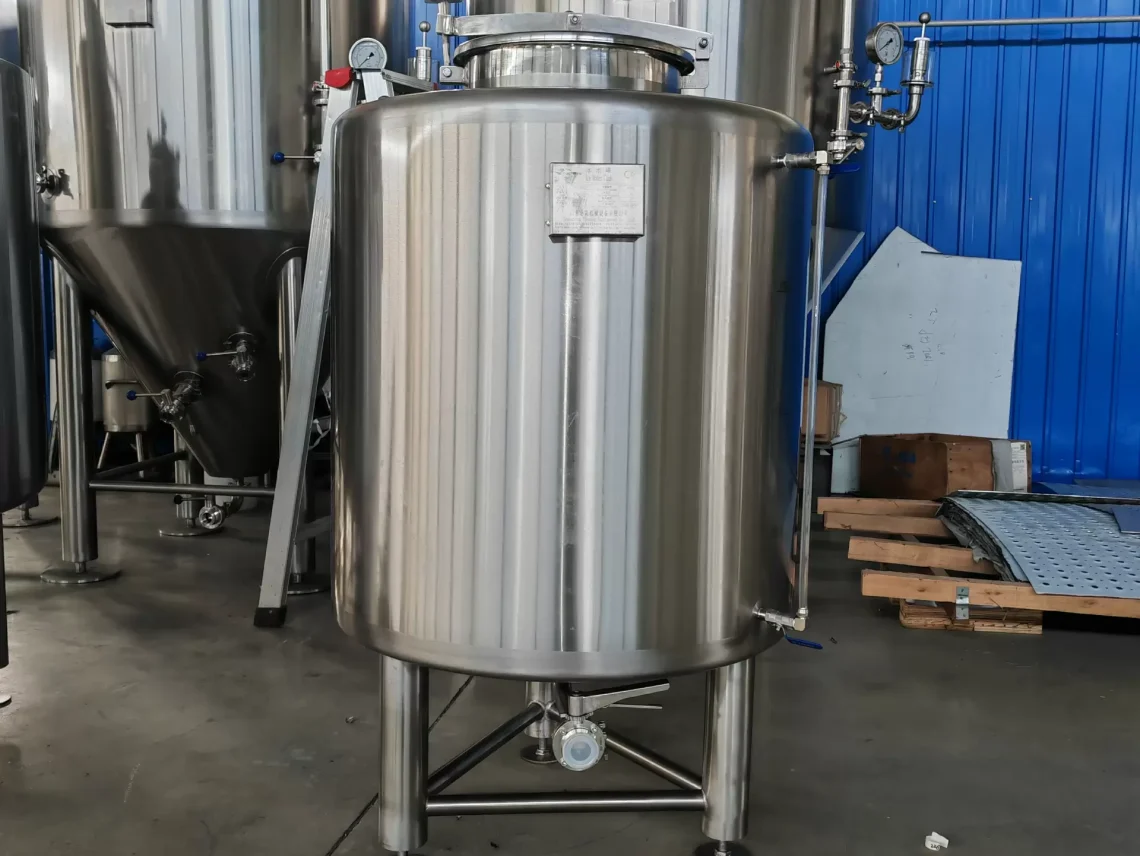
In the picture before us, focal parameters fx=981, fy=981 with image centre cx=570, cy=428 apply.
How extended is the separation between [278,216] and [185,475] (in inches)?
61.5

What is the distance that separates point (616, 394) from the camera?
1.20 meters

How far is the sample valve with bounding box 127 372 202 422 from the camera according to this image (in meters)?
3.04

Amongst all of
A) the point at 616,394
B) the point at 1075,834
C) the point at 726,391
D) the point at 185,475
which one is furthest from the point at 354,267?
the point at 185,475

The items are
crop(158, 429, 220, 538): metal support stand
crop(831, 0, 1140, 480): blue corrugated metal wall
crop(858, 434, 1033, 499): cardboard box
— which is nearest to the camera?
crop(158, 429, 220, 538): metal support stand

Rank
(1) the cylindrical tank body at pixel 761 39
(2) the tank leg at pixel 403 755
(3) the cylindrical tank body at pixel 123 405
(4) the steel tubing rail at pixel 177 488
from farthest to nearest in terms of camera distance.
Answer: (3) the cylindrical tank body at pixel 123 405
(4) the steel tubing rail at pixel 177 488
(1) the cylindrical tank body at pixel 761 39
(2) the tank leg at pixel 403 755

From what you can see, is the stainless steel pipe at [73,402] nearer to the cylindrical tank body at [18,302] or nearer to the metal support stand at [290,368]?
the metal support stand at [290,368]

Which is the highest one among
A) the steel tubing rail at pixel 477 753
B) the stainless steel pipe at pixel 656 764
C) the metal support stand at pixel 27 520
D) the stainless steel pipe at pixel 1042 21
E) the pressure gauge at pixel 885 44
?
the stainless steel pipe at pixel 1042 21

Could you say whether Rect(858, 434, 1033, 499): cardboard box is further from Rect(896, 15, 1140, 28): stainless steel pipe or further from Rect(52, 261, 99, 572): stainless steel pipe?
Rect(52, 261, 99, 572): stainless steel pipe

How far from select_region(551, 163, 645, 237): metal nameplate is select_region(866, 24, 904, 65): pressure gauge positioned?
6.01 feet

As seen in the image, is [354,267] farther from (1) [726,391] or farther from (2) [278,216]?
(2) [278,216]

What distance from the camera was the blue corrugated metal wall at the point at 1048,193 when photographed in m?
4.28

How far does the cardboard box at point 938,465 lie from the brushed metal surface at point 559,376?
2.78m

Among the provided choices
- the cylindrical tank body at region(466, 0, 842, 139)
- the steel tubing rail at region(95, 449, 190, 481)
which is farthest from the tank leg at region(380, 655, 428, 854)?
the steel tubing rail at region(95, 449, 190, 481)

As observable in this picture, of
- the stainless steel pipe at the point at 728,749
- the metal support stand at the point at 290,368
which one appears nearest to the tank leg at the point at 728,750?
the stainless steel pipe at the point at 728,749
